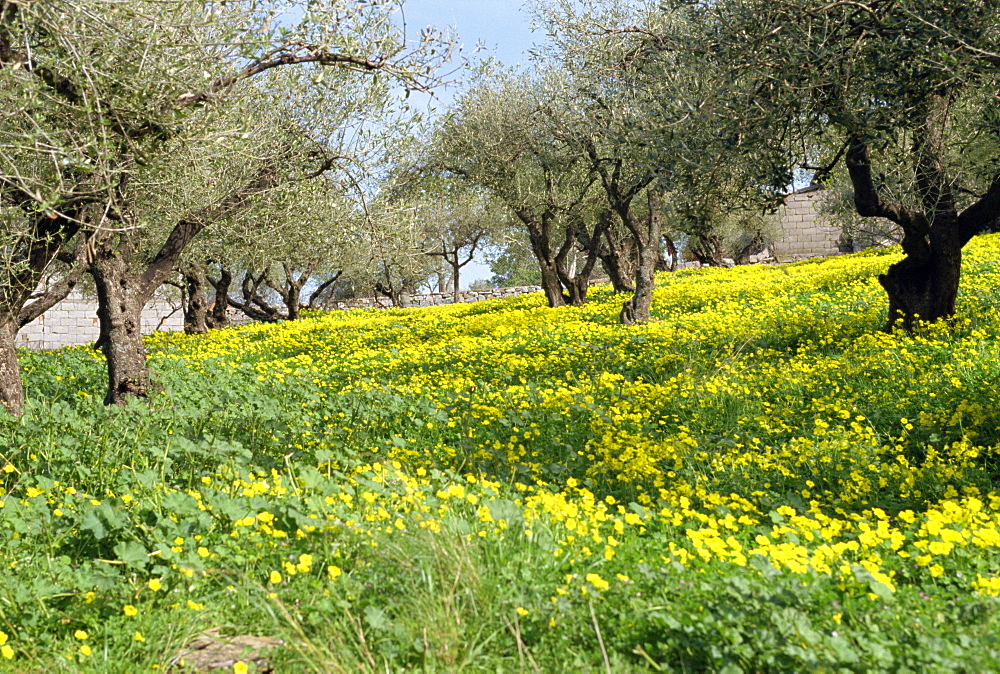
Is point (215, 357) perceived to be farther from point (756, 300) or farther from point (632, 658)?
point (632, 658)

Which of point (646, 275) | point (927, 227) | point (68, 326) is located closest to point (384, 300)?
point (68, 326)

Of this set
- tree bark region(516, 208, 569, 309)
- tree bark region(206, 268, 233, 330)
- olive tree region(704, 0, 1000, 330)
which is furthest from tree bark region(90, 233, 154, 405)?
tree bark region(206, 268, 233, 330)

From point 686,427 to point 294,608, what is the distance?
18.7 ft

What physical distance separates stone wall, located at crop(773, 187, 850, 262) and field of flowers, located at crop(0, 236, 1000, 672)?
103 feet

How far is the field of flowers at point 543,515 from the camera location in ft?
13.4

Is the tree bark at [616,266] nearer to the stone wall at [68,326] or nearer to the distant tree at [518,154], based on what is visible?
the distant tree at [518,154]

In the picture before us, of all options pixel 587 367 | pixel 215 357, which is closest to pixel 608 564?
pixel 587 367

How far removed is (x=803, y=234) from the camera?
4362 cm

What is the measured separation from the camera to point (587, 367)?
12.7 metres

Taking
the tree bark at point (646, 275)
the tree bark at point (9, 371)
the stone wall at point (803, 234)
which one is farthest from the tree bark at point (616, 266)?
the stone wall at point (803, 234)

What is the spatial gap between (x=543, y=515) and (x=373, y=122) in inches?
426

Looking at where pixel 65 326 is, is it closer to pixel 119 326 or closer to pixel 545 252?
pixel 545 252

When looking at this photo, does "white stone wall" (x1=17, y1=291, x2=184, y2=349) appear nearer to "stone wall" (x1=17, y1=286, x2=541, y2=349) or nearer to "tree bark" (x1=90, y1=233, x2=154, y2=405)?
"stone wall" (x1=17, y1=286, x2=541, y2=349)

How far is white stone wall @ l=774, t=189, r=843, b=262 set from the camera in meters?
42.9
